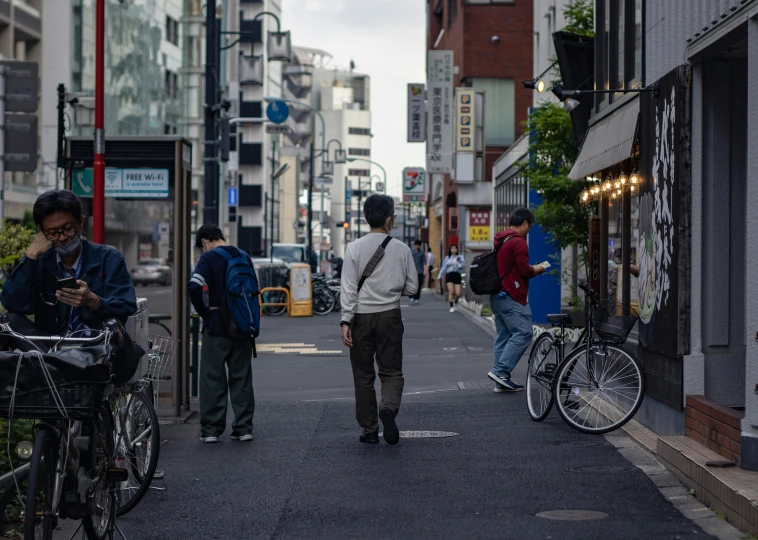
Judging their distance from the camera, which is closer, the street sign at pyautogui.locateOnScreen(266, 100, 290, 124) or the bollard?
the bollard

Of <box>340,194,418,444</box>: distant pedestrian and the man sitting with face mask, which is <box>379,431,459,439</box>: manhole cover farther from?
the man sitting with face mask

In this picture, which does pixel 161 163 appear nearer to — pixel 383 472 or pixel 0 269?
pixel 0 269

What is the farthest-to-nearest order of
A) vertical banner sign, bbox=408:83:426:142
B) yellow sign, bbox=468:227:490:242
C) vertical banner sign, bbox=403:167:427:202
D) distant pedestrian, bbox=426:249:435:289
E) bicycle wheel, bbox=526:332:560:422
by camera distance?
vertical banner sign, bbox=403:167:427:202, vertical banner sign, bbox=408:83:426:142, distant pedestrian, bbox=426:249:435:289, yellow sign, bbox=468:227:490:242, bicycle wheel, bbox=526:332:560:422

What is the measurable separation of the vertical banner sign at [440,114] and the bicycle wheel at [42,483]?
43184 mm

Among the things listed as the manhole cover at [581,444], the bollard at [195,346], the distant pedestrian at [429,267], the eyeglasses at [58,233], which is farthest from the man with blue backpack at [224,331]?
the distant pedestrian at [429,267]

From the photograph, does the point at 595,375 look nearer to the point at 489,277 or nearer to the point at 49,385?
the point at 489,277

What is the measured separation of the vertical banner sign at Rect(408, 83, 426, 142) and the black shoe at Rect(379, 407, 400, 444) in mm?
48377

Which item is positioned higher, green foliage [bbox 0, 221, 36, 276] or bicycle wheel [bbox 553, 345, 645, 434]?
green foliage [bbox 0, 221, 36, 276]

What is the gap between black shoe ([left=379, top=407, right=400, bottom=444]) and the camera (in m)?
10.1

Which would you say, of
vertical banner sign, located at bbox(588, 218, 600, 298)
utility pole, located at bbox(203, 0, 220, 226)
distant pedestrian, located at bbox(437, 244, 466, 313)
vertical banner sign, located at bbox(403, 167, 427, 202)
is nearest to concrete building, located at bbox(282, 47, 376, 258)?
vertical banner sign, located at bbox(403, 167, 427, 202)

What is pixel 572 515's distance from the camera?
23.8 feet

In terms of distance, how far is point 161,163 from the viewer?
12.3m

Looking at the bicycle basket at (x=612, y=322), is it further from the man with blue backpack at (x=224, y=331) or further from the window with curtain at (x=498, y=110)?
the window with curtain at (x=498, y=110)

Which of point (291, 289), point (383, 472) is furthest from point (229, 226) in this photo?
point (383, 472)
